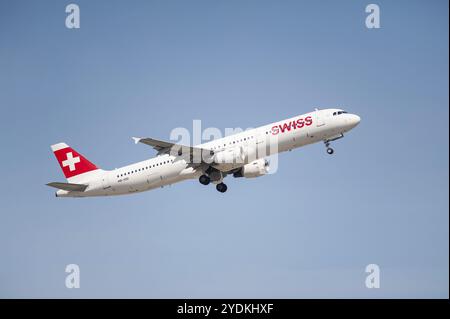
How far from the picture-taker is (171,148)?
56906 mm

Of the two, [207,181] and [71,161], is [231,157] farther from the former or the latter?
[71,161]

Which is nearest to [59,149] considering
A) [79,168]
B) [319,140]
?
[79,168]

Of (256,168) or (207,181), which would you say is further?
(256,168)

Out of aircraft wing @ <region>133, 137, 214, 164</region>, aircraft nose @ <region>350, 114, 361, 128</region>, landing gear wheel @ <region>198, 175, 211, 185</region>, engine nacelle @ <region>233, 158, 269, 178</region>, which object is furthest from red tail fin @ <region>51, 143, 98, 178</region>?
aircraft nose @ <region>350, 114, 361, 128</region>

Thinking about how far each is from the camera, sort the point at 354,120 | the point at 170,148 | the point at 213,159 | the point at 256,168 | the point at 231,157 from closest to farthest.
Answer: the point at 170,148 → the point at 231,157 → the point at 354,120 → the point at 213,159 → the point at 256,168

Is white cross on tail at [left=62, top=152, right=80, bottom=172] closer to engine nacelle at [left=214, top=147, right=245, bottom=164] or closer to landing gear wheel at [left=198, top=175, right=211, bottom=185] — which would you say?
landing gear wheel at [left=198, top=175, right=211, bottom=185]

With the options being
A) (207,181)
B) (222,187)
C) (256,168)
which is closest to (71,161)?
(207,181)

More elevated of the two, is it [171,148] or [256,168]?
[171,148]

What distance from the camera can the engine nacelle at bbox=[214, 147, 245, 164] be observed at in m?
57.3

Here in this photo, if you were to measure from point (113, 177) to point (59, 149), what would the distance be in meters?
7.63

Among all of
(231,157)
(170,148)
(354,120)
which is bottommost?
(231,157)

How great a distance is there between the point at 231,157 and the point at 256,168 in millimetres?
4406
